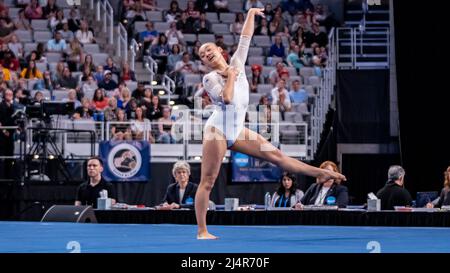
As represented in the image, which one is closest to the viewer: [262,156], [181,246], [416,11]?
[181,246]

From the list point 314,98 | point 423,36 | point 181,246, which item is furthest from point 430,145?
point 181,246

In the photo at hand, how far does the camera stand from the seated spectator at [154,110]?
19.2m

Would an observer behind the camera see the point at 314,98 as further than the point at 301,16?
No

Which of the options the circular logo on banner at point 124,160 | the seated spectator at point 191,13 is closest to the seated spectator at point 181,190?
the circular logo on banner at point 124,160

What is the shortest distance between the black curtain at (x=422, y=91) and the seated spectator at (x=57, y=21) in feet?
28.7

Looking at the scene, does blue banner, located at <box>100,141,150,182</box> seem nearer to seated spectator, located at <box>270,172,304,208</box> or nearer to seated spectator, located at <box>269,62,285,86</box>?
seated spectator, located at <box>269,62,285,86</box>

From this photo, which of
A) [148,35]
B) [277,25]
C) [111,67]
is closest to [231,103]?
[111,67]

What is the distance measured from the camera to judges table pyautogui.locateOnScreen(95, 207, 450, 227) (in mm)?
11547

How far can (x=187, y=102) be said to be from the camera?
2033 cm

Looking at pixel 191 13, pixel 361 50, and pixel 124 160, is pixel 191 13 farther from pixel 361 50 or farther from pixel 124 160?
pixel 124 160

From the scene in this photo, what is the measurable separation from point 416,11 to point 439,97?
5.21ft

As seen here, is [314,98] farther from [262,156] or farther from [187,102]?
[262,156]

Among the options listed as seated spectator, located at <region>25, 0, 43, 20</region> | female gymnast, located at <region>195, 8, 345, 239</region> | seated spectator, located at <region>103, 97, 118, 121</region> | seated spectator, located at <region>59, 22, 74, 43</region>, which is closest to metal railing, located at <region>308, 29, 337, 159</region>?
seated spectator, located at <region>103, 97, 118, 121</region>

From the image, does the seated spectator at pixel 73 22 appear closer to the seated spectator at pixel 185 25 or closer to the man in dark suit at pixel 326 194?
the seated spectator at pixel 185 25
